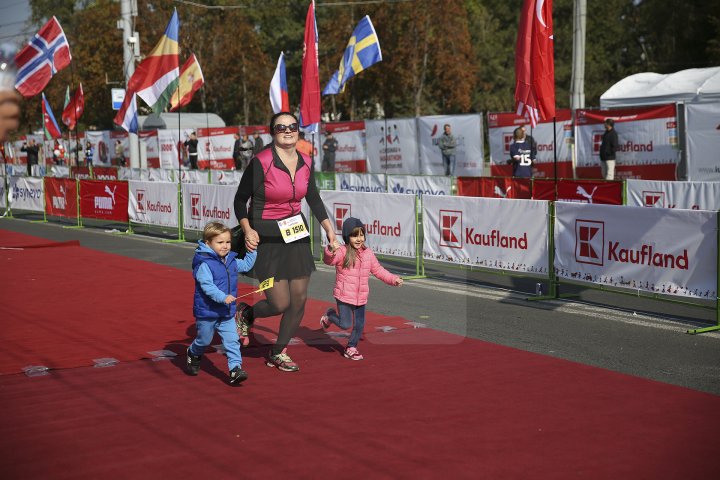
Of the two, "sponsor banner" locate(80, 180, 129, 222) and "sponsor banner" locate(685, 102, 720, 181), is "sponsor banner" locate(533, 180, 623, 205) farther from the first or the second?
"sponsor banner" locate(80, 180, 129, 222)

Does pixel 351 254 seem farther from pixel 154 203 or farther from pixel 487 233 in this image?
pixel 154 203

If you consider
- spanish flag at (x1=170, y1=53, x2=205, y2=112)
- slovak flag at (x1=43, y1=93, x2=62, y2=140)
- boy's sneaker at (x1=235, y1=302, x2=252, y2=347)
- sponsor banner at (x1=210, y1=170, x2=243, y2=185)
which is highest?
spanish flag at (x1=170, y1=53, x2=205, y2=112)

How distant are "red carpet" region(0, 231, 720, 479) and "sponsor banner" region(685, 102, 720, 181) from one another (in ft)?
50.8

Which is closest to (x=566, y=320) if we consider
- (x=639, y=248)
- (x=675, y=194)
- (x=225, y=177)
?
(x=639, y=248)

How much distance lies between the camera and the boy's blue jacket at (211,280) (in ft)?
24.4

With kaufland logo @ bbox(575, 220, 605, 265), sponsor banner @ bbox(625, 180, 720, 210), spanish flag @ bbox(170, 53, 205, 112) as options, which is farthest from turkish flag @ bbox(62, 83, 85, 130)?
kaufland logo @ bbox(575, 220, 605, 265)

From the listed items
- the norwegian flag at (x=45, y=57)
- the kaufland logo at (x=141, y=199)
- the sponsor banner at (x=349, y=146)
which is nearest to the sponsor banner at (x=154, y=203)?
the kaufland logo at (x=141, y=199)

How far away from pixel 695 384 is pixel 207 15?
6358 centimetres

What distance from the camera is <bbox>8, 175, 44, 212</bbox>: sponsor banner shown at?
25.9 metres

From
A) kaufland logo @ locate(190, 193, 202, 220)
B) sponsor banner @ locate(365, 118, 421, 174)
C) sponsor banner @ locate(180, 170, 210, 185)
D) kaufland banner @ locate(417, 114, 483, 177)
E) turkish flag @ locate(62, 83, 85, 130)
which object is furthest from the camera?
turkish flag @ locate(62, 83, 85, 130)

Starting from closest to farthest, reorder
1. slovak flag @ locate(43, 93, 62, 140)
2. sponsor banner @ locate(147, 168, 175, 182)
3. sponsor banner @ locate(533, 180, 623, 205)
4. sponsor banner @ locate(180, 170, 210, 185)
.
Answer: sponsor banner @ locate(533, 180, 623, 205) < sponsor banner @ locate(180, 170, 210, 185) < sponsor banner @ locate(147, 168, 175, 182) < slovak flag @ locate(43, 93, 62, 140)

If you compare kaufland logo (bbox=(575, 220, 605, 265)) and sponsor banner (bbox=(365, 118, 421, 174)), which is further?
sponsor banner (bbox=(365, 118, 421, 174))

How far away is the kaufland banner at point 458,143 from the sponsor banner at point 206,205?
1172 centimetres

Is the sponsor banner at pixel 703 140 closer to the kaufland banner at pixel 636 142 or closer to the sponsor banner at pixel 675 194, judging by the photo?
the kaufland banner at pixel 636 142
